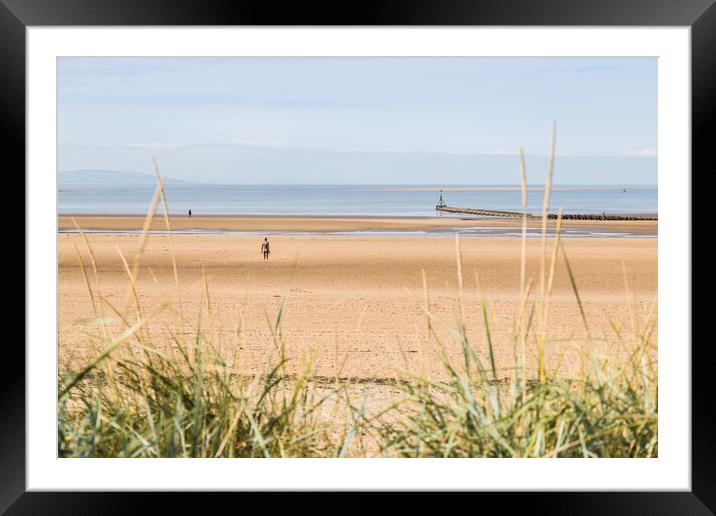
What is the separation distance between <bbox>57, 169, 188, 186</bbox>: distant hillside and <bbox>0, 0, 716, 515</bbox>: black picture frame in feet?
100

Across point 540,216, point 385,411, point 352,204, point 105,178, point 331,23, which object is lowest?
point 385,411

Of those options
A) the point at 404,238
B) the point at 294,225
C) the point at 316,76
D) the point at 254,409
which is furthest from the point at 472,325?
the point at 316,76

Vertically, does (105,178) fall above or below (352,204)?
above

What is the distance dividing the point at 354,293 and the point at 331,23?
22.7 feet

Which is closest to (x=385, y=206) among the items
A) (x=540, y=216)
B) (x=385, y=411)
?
(x=540, y=216)

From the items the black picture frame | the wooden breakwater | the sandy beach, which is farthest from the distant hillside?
the black picture frame

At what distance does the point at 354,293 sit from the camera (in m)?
8.73

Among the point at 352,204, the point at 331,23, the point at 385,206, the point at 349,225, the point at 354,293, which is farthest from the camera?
the point at 352,204

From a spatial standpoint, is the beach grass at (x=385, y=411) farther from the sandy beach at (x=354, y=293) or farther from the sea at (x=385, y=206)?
Answer: the sea at (x=385, y=206)

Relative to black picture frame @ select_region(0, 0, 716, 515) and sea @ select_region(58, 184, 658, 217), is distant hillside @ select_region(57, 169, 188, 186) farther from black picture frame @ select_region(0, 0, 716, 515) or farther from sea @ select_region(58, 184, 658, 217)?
black picture frame @ select_region(0, 0, 716, 515)

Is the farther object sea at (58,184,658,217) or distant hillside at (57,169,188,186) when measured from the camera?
distant hillside at (57,169,188,186)

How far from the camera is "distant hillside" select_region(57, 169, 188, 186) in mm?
33469

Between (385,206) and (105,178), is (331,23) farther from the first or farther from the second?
(105,178)

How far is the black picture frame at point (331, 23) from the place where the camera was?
188 centimetres
